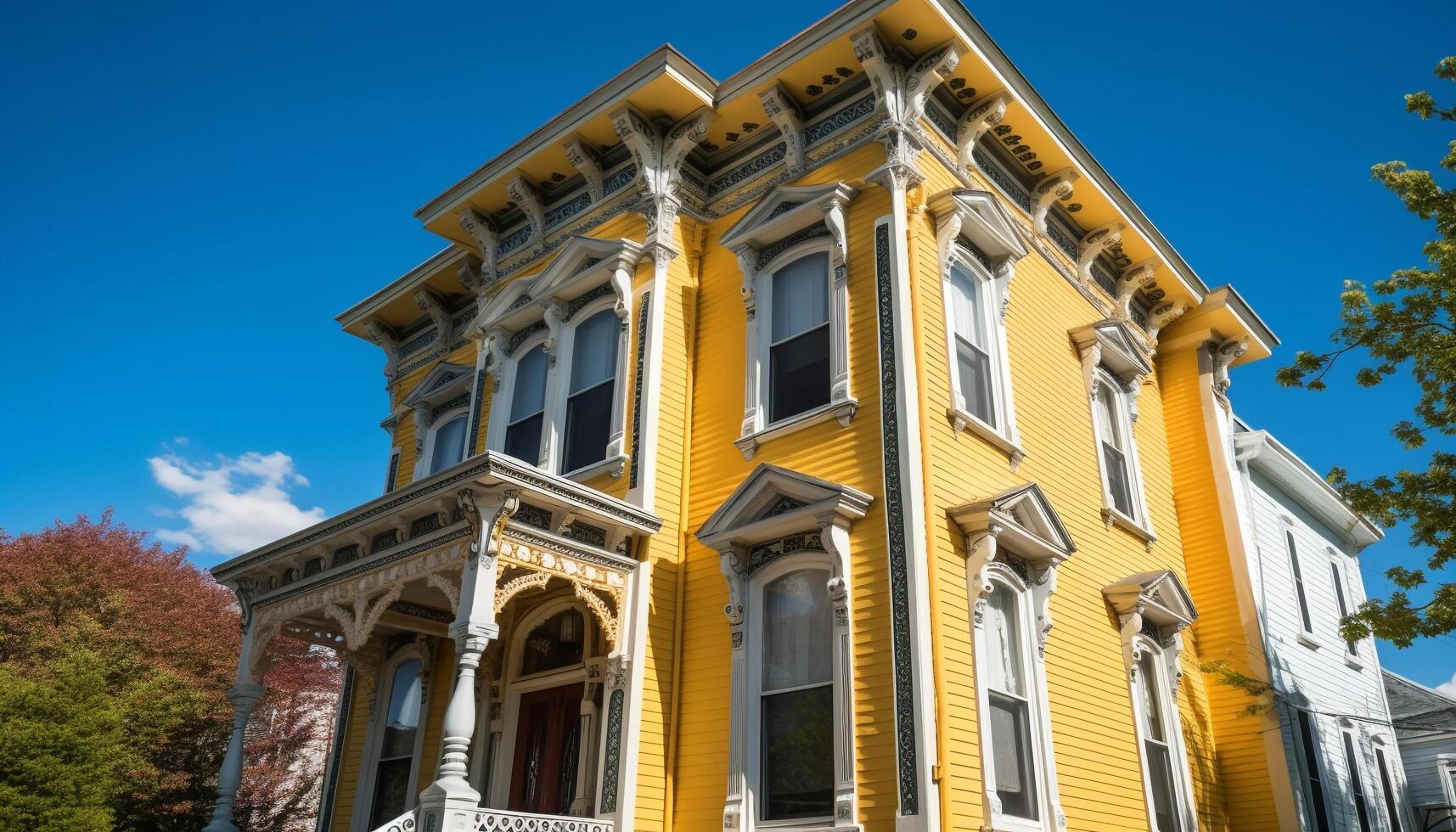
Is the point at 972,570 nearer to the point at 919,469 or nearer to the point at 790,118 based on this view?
the point at 919,469

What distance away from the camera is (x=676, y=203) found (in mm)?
13508

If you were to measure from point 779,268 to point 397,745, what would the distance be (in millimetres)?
7991

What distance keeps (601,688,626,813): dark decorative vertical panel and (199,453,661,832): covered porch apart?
0.02 metres

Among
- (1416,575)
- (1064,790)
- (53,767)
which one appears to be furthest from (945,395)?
(53,767)

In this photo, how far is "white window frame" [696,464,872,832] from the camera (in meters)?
9.61

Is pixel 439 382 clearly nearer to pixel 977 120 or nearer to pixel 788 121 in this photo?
pixel 788 121

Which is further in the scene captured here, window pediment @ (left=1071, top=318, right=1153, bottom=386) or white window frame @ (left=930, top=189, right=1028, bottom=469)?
window pediment @ (left=1071, top=318, right=1153, bottom=386)

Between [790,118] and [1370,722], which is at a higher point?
[790,118]

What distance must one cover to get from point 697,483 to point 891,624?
331cm

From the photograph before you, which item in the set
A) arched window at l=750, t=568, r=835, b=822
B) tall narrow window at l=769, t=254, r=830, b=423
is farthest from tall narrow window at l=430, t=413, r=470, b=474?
arched window at l=750, t=568, r=835, b=822

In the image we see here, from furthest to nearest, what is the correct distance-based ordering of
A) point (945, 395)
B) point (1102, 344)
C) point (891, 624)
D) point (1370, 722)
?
point (1370, 722) < point (1102, 344) < point (945, 395) < point (891, 624)

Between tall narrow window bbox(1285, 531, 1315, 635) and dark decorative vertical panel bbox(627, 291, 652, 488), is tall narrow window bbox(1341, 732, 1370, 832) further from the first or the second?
dark decorative vertical panel bbox(627, 291, 652, 488)

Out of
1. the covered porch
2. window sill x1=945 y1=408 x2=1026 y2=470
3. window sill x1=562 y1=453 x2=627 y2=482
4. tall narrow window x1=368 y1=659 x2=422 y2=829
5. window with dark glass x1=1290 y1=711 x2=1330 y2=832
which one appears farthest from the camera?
window with dark glass x1=1290 y1=711 x2=1330 y2=832

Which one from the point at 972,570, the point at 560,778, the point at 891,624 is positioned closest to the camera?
the point at 891,624
